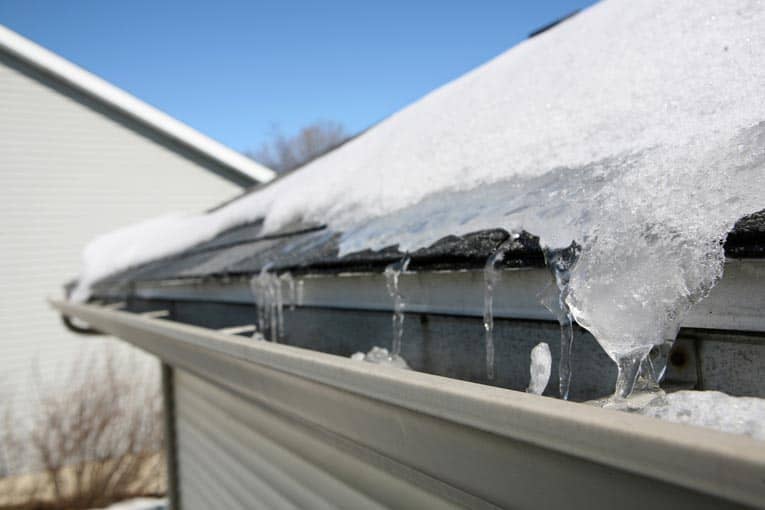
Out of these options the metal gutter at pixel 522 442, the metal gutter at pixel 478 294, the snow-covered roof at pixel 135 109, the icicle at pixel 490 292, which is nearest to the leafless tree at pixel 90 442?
the snow-covered roof at pixel 135 109

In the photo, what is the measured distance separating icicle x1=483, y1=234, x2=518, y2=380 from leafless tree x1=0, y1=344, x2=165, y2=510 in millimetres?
8405

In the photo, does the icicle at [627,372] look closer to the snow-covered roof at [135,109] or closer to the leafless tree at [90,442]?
the leafless tree at [90,442]

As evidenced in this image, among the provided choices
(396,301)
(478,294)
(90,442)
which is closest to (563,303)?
(478,294)

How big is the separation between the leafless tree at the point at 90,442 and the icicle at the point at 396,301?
8.08m

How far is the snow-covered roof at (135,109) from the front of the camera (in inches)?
359

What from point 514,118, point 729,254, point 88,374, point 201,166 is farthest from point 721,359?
point 201,166

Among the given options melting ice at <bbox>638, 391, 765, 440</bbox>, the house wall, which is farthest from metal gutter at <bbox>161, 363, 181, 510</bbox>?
the house wall

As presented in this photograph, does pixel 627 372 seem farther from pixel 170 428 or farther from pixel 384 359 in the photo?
pixel 170 428

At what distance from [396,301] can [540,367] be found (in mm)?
484

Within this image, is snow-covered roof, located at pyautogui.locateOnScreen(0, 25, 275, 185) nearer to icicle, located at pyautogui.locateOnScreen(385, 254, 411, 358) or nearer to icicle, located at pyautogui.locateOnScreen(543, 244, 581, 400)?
icicle, located at pyautogui.locateOnScreen(385, 254, 411, 358)

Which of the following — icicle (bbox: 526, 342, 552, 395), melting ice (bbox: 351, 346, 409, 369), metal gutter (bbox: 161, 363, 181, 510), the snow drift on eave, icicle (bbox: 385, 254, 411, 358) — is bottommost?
metal gutter (bbox: 161, 363, 181, 510)

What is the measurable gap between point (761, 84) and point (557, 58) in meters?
0.98

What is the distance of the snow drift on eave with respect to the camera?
2.55 ft

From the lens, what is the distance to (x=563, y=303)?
91 centimetres
